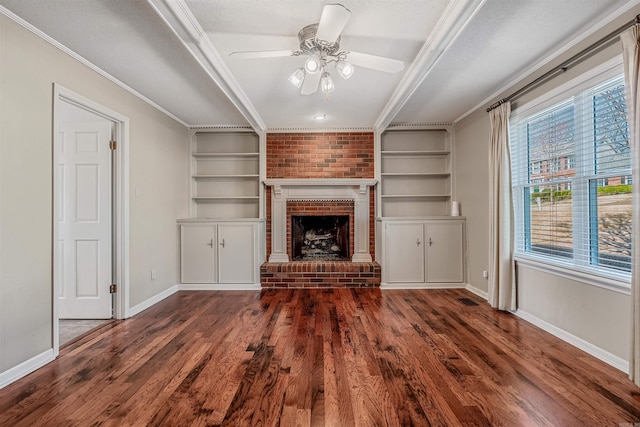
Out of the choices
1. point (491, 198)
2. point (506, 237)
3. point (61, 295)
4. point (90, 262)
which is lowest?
point (61, 295)

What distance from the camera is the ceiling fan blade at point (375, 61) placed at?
2094mm

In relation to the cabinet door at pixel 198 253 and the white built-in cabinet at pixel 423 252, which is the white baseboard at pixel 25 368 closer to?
the cabinet door at pixel 198 253

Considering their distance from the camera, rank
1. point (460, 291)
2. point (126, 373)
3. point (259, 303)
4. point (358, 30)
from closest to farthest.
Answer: point (126, 373) → point (358, 30) → point (259, 303) → point (460, 291)

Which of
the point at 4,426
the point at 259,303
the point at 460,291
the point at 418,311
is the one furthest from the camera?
the point at 460,291

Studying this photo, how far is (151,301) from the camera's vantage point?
3.65 metres

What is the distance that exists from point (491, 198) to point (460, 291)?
1437 mm

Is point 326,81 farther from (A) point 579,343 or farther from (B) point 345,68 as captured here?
(A) point 579,343

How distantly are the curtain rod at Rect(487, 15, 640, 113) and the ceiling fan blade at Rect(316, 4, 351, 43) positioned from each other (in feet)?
5.95

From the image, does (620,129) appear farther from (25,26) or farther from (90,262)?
(90,262)

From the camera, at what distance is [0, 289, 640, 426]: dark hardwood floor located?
1.64 m

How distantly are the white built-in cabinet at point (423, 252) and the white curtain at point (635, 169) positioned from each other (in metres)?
2.44

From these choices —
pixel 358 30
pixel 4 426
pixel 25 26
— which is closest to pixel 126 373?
pixel 4 426

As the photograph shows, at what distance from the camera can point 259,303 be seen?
3.69m

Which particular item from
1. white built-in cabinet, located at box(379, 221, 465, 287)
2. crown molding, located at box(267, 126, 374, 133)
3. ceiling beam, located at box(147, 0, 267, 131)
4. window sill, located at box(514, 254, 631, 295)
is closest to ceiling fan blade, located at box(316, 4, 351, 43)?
ceiling beam, located at box(147, 0, 267, 131)
